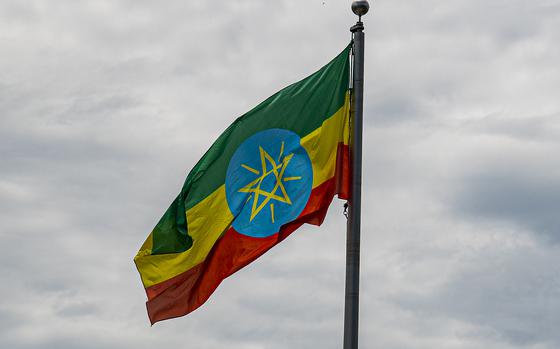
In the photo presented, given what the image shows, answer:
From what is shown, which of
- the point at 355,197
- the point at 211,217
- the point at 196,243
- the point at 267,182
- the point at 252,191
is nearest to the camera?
the point at 355,197

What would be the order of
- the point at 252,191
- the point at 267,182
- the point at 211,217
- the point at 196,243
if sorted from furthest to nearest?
the point at 211,217, the point at 196,243, the point at 252,191, the point at 267,182

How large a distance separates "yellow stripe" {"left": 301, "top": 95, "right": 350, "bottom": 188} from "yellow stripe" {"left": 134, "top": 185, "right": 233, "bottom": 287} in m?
2.07

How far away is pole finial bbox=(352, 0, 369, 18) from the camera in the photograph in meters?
18.4

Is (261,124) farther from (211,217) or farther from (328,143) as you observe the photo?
Answer: (211,217)

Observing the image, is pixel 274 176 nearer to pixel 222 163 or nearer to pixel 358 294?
pixel 222 163

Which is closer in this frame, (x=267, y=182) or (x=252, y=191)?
(x=267, y=182)

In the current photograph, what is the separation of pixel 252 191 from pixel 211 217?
1134mm

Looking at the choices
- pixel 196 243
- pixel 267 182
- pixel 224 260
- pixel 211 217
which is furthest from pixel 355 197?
pixel 196 243

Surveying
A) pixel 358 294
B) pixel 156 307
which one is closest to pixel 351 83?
pixel 358 294

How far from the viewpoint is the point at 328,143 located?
59.4 ft

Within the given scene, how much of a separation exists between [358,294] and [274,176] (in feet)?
10.4

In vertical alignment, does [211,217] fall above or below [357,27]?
below

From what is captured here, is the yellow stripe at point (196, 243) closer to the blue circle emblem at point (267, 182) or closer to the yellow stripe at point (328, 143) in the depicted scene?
the blue circle emblem at point (267, 182)

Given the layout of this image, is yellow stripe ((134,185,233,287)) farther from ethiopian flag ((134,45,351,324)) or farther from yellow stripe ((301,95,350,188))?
yellow stripe ((301,95,350,188))
